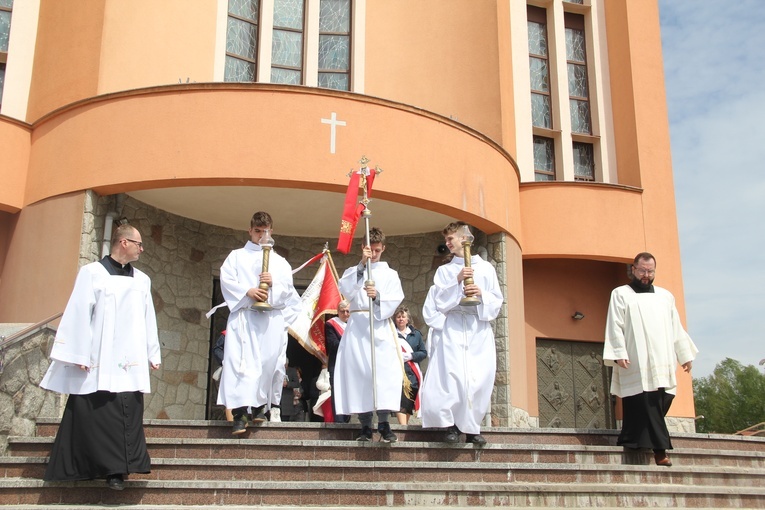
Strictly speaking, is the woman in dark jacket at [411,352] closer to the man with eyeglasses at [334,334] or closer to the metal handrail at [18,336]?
the man with eyeglasses at [334,334]

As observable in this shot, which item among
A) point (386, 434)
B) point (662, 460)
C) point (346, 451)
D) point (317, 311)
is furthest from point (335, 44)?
point (662, 460)

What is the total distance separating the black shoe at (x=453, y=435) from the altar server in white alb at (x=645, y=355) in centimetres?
165

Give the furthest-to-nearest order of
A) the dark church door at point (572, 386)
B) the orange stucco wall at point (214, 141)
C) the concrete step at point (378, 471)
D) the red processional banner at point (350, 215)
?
the dark church door at point (572, 386)
the orange stucco wall at point (214, 141)
the red processional banner at point (350, 215)
the concrete step at point (378, 471)

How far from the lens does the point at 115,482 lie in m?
5.88

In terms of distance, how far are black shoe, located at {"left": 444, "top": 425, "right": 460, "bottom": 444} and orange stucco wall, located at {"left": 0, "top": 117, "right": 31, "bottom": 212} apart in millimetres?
6670

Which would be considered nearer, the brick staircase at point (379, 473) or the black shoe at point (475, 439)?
the brick staircase at point (379, 473)

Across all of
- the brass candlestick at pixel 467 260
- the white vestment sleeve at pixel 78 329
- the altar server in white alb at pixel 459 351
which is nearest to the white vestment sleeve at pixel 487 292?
the altar server in white alb at pixel 459 351

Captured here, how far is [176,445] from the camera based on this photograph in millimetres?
6793

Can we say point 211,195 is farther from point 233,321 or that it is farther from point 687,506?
point 687,506

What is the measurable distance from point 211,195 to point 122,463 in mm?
5616

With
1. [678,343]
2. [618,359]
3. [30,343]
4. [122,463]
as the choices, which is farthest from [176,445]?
[678,343]

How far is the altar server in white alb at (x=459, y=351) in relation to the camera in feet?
23.5

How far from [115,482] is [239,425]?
135 centimetres

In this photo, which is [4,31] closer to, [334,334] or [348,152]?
[348,152]
